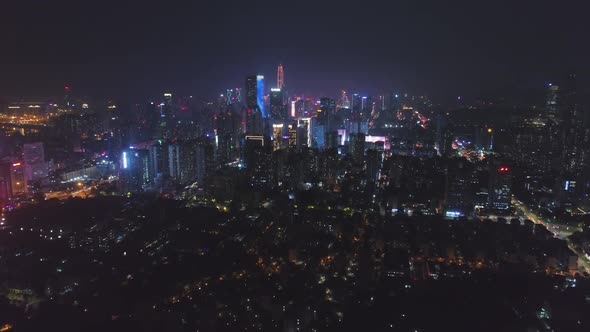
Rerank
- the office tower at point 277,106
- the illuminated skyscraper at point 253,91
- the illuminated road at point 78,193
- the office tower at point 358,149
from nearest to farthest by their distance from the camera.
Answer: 1. the illuminated road at point 78,193
2. the office tower at point 358,149
3. the illuminated skyscraper at point 253,91
4. the office tower at point 277,106

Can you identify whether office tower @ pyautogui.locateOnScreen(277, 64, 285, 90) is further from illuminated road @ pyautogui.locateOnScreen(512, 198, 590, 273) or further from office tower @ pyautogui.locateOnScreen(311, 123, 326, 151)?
illuminated road @ pyautogui.locateOnScreen(512, 198, 590, 273)

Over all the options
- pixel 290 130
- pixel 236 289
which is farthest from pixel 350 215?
pixel 290 130

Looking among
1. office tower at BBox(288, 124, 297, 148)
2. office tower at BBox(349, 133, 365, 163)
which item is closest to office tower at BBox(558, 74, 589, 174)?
office tower at BBox(349, 133, 365, 163)

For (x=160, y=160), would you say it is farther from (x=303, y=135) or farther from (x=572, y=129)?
(x=572, y=129)

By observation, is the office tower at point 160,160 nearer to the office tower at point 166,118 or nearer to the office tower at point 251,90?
the office tower at point 166,118

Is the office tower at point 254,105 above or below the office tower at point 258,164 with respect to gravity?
above

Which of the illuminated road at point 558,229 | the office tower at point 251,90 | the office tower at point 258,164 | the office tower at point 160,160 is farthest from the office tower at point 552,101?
the office tower at point 160,160
